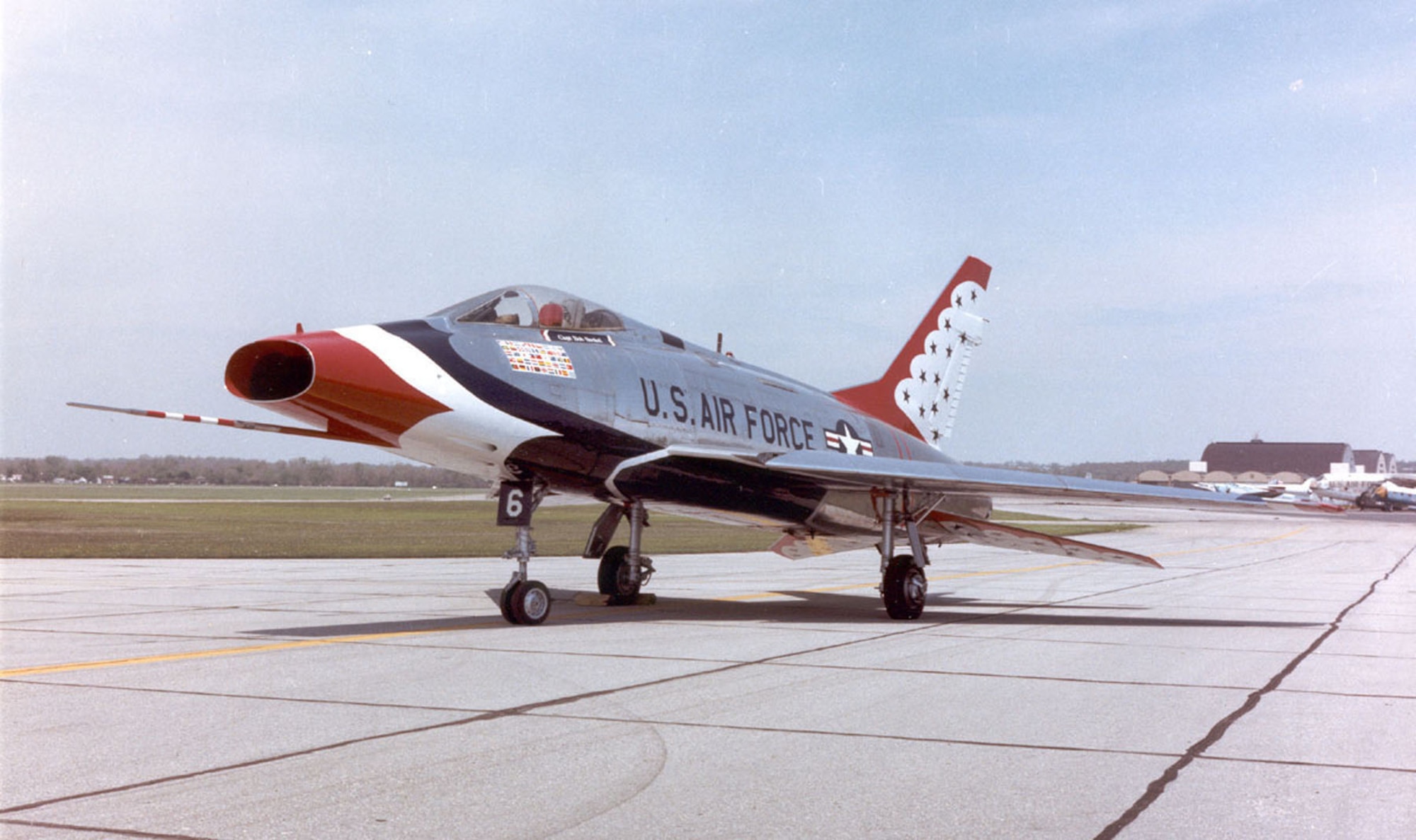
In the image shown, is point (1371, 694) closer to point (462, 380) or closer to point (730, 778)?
point (730, 778)

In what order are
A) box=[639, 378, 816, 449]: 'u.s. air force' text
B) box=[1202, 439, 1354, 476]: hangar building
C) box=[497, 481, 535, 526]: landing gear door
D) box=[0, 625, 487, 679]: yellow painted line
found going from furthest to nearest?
box=[1202, 439, 1354, 476]: hangar building → box=[639, 378, 816, 449]: 'u.s. air force' text → box=[497, 481, 535, 526]: landing gear door → box=[0, 625, 487, 679]: yellow painted line

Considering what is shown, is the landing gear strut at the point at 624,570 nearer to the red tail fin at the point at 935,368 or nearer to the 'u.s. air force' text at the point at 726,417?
the 'u.s. air force' text at the point at 726,417

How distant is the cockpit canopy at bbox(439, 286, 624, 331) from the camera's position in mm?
11438

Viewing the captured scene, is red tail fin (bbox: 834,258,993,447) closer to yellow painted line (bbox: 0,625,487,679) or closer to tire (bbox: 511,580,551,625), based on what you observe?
tire (bbox: 511,580,551,625)

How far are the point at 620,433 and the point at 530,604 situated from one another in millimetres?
1904

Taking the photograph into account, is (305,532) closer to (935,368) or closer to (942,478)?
(935,368)

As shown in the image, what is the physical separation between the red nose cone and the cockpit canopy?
130cm

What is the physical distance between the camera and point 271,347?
9.69 m

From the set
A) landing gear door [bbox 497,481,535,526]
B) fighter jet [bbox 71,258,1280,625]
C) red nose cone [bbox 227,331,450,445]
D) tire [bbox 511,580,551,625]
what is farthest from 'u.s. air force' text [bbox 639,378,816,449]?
red nose cone [bbox 227,331,450,445]

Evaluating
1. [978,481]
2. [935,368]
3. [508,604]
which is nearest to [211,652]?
[508,604]

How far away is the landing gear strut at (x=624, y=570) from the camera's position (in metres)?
14.4

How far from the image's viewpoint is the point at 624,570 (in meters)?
14.5

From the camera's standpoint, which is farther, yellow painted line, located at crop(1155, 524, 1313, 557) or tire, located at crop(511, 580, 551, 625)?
yellow painted line, located at crop(1155, 524, 1313, 557)

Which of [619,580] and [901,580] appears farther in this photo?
[619,580]
